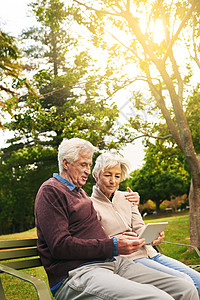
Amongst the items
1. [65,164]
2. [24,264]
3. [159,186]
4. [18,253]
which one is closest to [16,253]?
[18,253]

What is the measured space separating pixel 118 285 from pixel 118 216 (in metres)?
1.02

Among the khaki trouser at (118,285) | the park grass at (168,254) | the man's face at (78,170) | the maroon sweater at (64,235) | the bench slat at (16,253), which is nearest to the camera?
the khaki trouser at (118,285)

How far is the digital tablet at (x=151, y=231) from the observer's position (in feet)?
8.49

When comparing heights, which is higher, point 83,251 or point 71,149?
point 71,149

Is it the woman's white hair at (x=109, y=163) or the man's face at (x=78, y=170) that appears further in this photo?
the woman's white hair at (x=109, y=163)

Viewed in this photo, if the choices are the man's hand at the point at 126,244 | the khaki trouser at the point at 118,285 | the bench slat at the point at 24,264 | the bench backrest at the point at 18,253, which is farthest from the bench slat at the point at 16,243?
the man's hand at the point at 126,244

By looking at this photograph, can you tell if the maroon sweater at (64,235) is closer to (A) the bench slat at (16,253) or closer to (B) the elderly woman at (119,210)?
(A) the bench slat at (16,253)

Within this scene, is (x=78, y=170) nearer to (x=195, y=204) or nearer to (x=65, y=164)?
(x=65, y=164)

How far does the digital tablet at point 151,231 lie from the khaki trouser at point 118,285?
25cm

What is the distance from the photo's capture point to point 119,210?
3133mm

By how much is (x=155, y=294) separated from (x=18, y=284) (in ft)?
17.0

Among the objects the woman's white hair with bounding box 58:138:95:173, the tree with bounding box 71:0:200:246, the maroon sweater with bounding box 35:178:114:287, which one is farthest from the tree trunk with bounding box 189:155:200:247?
the maroon sweater with bounding box 35:178:114:287

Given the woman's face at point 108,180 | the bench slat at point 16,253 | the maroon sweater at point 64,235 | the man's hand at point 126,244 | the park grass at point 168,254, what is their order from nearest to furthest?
the maroon sweater at point 64,235, the man's hand at point 126,244, the bench slat at point 16,253, the woman's face at point 108,180, the park grass at point 168,254

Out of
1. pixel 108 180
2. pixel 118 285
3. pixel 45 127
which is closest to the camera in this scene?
pixel 118 285
